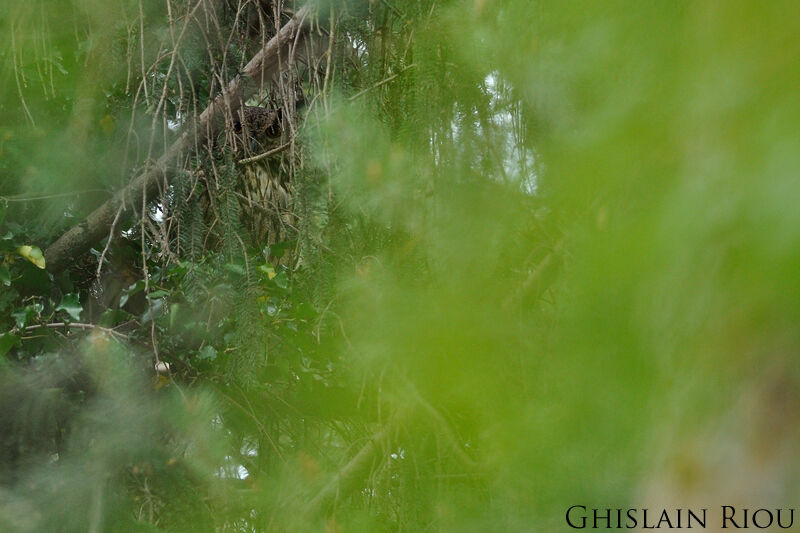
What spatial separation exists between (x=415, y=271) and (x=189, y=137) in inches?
26.3

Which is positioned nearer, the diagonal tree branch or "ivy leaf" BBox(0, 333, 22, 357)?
the diagonal tree branch

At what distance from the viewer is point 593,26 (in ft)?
2.11

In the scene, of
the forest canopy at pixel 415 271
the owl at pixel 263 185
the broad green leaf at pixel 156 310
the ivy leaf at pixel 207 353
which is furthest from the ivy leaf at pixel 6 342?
the owl at pixel 263 185

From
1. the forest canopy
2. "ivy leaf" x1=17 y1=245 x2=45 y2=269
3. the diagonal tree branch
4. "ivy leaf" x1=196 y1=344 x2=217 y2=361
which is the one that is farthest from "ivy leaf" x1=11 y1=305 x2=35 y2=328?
"ivy leaf" x1=196 y1=344 x2=217 y2=361

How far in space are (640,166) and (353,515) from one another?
105 centimetres

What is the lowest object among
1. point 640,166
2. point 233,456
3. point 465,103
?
point 640,166

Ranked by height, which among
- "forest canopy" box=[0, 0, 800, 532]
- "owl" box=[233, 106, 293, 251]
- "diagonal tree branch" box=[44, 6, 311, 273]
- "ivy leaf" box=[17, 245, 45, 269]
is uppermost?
"owl" box=[233, 106, 293, 251]

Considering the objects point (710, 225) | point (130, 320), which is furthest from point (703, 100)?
point (130, 320)

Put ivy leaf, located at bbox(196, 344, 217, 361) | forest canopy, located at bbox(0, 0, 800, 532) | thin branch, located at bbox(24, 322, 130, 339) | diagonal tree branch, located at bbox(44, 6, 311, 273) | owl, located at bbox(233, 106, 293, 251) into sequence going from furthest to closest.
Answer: owl, located at bbox(233, 106, 293, 251) < ivy leaf, located at bbox(196, 344, 217, 361) < thin branch, located at bbox(24, 322, 130, 339) < diagonal tree branch, located at bbox(44, 6, 311, 273) < forest canopy, located at bbox(0, 0, 800, 532)

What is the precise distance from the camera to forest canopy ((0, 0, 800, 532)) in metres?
0.46

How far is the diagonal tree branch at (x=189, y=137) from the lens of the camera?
157 centimetres

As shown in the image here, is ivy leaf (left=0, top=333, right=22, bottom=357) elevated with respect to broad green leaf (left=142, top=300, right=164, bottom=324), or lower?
lower

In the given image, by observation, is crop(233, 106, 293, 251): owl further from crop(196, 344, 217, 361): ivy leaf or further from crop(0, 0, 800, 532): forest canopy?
crop(196, 344, 217, 361): ivy leaf

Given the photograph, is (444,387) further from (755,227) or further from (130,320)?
(130,320)
